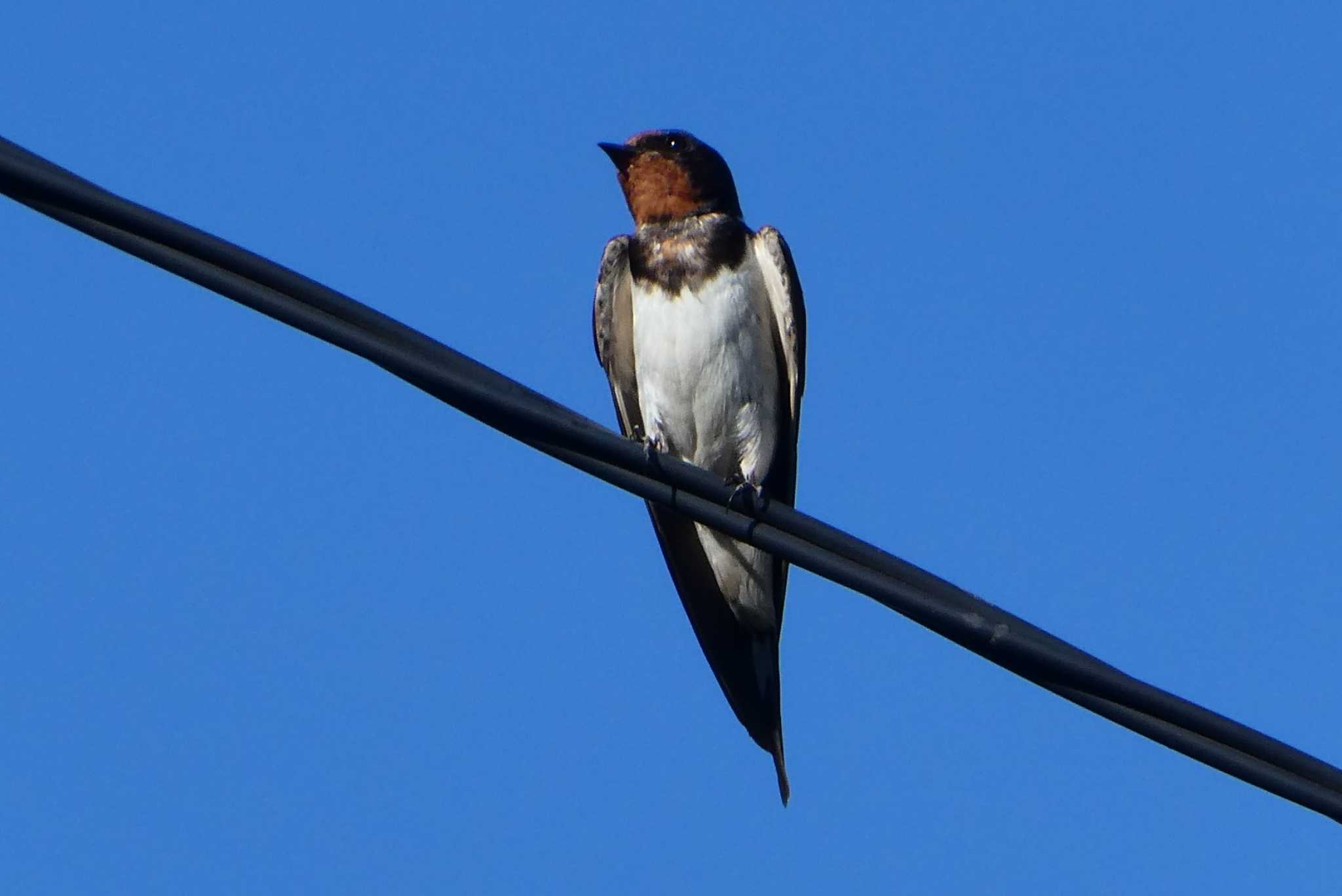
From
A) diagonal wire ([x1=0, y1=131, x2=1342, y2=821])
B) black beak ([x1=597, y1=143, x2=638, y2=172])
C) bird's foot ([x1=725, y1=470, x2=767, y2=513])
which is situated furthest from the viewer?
black beak ([x1=597, y1=143, x2=638, y2=172])

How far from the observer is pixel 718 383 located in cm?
552

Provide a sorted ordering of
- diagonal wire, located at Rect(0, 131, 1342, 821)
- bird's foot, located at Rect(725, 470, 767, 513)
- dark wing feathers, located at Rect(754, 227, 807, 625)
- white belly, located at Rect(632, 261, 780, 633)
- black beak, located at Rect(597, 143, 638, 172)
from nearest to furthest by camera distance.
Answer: diagonal wire, located at Rect(0, 131, 1342, 821)
bird's foot, located at Rect(725, 470, 767, 513)
white belly, located at Rect(632, 261, 780, 633)
dark wing feathers, located at Rect(754, 227, 807, 625)
black beak, located at Rect(597, 143, 638, 172)

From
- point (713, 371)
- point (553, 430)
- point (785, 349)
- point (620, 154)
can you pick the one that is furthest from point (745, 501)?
point (620, 154)

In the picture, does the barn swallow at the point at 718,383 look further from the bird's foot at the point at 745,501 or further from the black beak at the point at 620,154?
the bird's foot at the point at 745,501

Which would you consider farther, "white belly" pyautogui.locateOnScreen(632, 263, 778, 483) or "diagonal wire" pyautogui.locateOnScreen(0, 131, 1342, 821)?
"white belly" pyautogui.locateOnScreen(632, 263, 778, 483)

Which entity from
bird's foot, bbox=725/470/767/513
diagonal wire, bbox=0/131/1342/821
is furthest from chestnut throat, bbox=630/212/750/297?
diagonal wire, bbox=0/131/1342/821

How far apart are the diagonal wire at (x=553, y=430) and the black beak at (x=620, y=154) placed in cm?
356

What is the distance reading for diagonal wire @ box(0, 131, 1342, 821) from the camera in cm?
258

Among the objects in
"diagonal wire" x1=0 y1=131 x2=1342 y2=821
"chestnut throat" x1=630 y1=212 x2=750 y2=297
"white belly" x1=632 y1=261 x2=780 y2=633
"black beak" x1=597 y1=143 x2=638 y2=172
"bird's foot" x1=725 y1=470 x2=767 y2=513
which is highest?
"black beak" x1=597 y1=143 x2=638 y2=172

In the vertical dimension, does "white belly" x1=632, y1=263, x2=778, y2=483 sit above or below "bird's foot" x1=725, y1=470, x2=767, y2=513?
above

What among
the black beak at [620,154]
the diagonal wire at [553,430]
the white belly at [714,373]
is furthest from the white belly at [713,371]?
the diagonal wire at [553,430]

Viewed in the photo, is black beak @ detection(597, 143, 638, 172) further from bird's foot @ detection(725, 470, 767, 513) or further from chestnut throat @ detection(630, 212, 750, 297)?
bird's foot @ detection(725, 470, 767, 513)

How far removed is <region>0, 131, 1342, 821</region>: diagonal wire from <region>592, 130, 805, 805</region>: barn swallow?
2.54 m

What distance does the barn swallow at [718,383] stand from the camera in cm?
551
